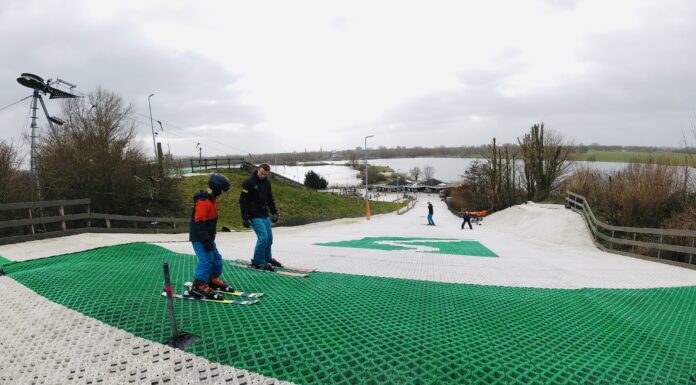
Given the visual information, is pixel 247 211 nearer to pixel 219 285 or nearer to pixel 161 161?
pixel 219 285

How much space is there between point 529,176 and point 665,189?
21.9m

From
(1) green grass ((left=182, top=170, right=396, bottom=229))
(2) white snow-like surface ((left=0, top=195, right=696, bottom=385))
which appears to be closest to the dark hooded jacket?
(2) white snow-like surface ((left=0, top=195, right=696, bottom=385))

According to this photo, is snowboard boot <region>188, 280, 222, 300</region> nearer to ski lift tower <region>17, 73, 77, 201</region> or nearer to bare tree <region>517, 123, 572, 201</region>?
ski lift tower <region>17, 73, 77, 201</region>

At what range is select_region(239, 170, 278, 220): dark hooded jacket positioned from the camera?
662cm

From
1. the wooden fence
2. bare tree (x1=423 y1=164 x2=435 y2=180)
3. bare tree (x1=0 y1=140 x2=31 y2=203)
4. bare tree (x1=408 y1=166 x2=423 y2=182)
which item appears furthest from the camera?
bare tree (x1=423 y1=164 x2=435 y2=180)

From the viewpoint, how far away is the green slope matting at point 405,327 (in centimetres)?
290

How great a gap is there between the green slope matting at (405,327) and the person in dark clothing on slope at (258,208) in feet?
1.78

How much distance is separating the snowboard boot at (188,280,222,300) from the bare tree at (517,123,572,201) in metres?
35.7

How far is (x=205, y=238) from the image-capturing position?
469 cm

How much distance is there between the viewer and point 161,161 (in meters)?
23.7

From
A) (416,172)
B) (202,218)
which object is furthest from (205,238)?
(416,172)

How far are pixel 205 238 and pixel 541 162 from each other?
36399 millimetres

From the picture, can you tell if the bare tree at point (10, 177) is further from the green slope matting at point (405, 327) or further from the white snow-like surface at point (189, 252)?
the green slope matting at point (405, 327)

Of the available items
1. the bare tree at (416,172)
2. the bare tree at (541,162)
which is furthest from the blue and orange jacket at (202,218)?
the bare tree at (416,172)
